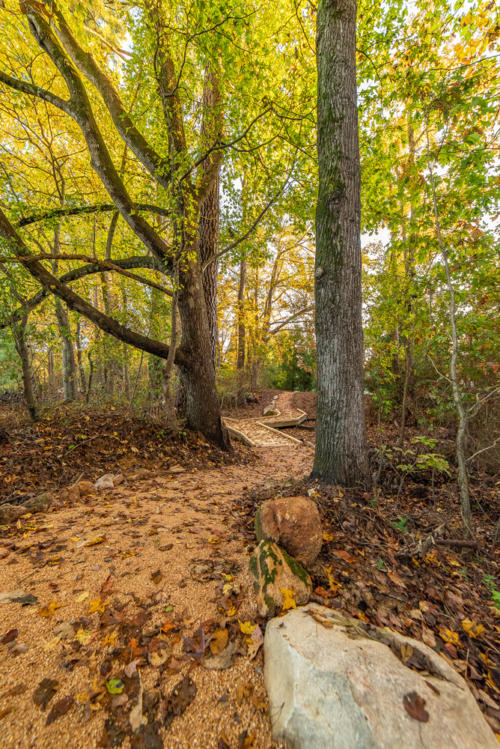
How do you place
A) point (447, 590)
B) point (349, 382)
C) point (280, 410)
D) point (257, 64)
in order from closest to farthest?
1. point (447, 590)
2. point (349, 382)
3. point (257, 64)
4. point (280, 410)

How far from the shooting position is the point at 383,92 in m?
4.06

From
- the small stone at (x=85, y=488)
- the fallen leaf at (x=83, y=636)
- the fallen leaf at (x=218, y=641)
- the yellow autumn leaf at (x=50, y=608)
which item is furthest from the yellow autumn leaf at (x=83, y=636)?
the small stone at (x=85, y=488)

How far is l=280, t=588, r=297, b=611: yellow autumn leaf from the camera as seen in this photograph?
155 cm

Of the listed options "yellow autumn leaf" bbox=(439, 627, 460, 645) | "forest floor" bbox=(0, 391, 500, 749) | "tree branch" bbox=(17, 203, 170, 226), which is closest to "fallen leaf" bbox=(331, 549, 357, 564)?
"forest floor" bbox=(0, 391, 500, 749)

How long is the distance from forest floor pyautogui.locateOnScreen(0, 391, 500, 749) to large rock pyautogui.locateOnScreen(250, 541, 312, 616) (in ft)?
0.26

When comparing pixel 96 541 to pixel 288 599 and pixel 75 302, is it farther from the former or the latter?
pixel 75 302

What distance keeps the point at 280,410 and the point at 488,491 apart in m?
8.46

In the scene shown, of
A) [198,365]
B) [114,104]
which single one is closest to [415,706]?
Answer: [198,365]

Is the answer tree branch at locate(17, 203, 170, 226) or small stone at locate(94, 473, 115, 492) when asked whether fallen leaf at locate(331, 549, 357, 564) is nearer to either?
small stone at locate(94, 473, 115, 492)

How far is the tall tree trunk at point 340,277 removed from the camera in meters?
3.08

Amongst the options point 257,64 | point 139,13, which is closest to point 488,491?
point 257,64

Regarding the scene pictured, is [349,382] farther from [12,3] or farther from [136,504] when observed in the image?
[12,3]

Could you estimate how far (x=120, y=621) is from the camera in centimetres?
152

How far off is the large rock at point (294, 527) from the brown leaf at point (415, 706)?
0.90m
